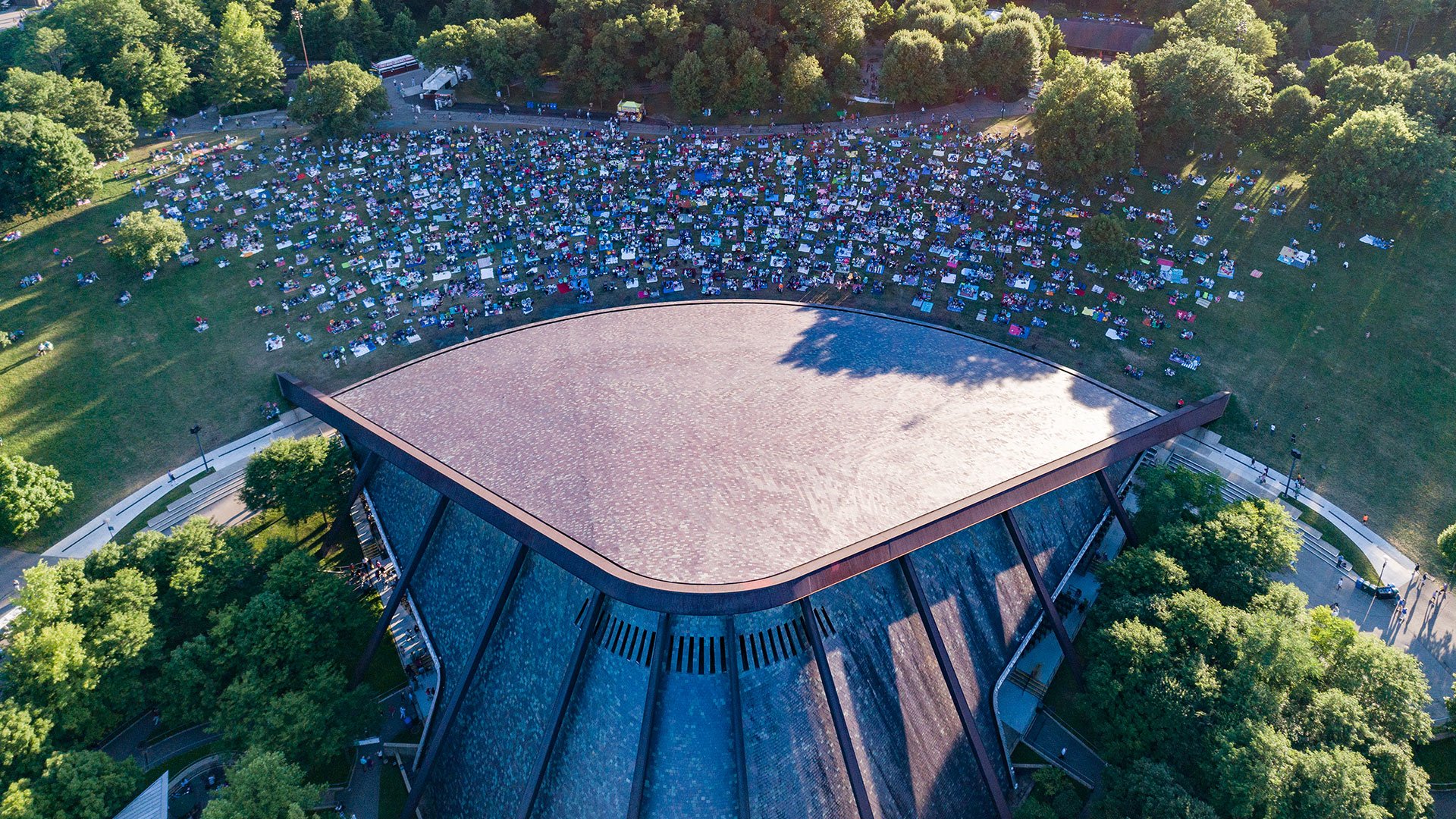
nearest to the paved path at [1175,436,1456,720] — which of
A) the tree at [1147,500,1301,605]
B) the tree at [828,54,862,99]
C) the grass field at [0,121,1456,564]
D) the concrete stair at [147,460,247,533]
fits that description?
the grass field at [0,121,1456,564]

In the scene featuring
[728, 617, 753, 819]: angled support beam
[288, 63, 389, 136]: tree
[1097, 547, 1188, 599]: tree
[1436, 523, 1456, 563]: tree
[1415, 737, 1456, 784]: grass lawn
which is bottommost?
[1415, 737, 1456, 784]: grass lawn

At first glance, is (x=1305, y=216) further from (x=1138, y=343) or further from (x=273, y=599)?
(x=273, y=599)

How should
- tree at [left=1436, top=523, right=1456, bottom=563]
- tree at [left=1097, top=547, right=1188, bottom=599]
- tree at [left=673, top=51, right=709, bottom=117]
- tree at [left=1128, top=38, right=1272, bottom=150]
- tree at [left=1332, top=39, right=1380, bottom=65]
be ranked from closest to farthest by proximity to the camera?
1. tree at [left=1097, top=547, right=1188, bottom=599]
2. tree at [left=1436, top=523, right=1456, bottom=563]
3. tree at [left=1128, top=38, right=1272, bottom=150]
4. tree at [left=1332, top=39, right=1380, bottom=65]
5. tree at [left=673, top=51, right=709, bottom=117]

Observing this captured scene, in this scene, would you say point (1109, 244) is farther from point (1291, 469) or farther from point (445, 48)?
point (445, 48)

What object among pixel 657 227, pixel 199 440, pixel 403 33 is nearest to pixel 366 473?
pixel 199 440

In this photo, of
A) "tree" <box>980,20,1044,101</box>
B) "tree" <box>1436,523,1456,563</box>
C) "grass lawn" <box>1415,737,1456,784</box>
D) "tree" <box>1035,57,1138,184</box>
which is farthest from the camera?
"tree" <box>980,20,1044,101</box>

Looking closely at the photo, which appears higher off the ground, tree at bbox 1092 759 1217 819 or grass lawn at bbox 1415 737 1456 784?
tree at bbox 1092 759 1217 819

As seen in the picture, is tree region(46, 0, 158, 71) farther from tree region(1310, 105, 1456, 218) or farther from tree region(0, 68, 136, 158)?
tree region(1310, 105, 1456, 218)

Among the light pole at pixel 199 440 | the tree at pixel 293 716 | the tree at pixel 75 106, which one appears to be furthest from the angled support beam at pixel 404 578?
the tree at pixel 75 106
